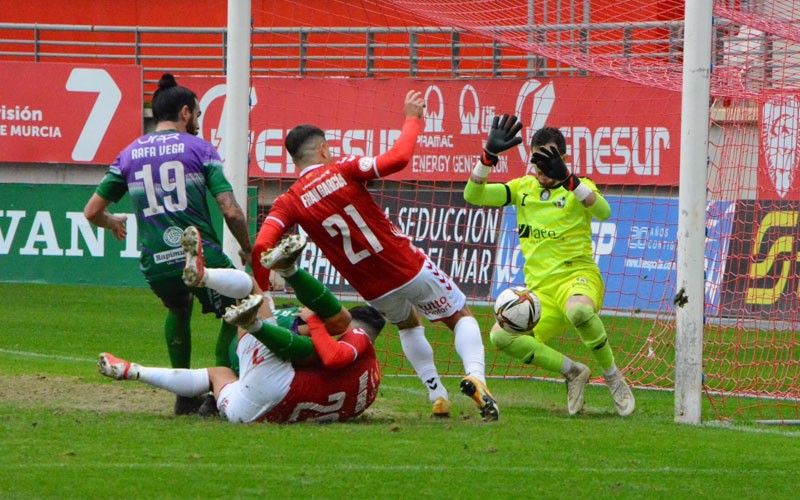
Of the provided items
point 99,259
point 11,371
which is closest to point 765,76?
point 11,371

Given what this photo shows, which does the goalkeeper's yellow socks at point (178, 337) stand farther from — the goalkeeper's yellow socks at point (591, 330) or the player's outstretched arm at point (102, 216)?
the goalkeeper's yellow socks at point (591, 330)

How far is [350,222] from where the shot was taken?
25.3ft

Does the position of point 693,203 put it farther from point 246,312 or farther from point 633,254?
point 633,254

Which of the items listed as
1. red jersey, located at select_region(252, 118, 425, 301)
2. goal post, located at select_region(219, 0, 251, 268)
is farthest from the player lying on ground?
goal post, located at select_region(219, 0, 251, 268)

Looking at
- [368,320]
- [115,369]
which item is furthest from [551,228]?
[115,369]

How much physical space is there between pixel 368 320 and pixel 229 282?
1099mm

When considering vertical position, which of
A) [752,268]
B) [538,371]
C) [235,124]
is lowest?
[538,371]

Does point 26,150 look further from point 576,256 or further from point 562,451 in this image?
point 562,451

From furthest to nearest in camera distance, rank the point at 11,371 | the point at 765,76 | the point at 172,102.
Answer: the point at 765,76 → the point at 11,371 → the point at 172,102

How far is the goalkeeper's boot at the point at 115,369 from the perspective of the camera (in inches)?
288

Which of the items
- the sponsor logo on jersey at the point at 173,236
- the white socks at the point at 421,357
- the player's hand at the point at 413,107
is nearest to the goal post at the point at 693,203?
the white socks at the point at 421,357

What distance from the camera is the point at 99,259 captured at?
19156mm

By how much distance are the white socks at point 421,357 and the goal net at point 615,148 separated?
2.13m

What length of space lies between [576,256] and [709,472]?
293cm
